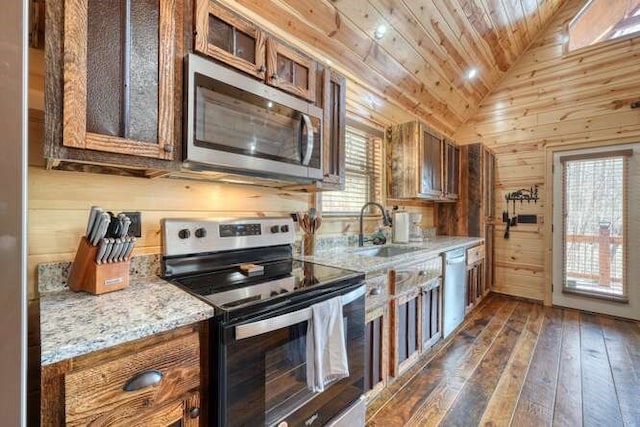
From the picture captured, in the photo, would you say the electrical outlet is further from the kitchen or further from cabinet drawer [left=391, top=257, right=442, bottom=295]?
cabinet drawer [left=391, top=257, right=442, bottom=295]

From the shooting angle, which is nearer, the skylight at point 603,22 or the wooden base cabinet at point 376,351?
the wooden base cabinet at point 376,351

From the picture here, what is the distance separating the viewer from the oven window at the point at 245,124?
116cm

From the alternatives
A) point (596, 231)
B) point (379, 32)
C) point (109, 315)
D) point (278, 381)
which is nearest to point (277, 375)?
point (278, 381)

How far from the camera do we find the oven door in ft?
3.01

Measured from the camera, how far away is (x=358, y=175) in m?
2.74

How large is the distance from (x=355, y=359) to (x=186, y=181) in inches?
50.3

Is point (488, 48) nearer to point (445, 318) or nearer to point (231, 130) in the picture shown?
point (445, 318)

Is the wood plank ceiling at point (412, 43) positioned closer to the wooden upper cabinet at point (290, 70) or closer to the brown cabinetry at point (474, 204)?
the wooden upper cabinet at point (290, 70)

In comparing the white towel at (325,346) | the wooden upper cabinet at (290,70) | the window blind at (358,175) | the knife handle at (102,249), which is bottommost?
the white towel at (325,346)

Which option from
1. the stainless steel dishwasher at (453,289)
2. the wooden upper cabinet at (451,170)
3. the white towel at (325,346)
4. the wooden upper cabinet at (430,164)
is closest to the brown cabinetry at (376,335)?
the white towel at (325,346)

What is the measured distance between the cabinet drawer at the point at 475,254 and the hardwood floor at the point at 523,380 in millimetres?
698

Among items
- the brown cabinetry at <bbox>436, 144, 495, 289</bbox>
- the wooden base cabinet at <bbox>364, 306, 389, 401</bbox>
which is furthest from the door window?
the wooden base cabinet at <bbox>364, 306, 389, 401</bbox>

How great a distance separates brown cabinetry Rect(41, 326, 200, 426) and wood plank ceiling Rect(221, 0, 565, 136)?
1.83 metres

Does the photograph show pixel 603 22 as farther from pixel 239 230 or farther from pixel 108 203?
pixel 108 203
